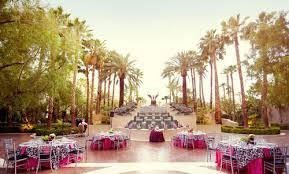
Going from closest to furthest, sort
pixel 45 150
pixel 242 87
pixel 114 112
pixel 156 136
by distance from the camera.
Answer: pixel 45 150
pixel 156 136
pixel 242 87
pixel 114 112

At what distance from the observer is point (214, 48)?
35656 mm

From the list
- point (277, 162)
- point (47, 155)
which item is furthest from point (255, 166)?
point (47, 155)

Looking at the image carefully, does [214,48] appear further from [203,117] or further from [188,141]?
[188,141]

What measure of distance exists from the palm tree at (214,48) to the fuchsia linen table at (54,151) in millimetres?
24374

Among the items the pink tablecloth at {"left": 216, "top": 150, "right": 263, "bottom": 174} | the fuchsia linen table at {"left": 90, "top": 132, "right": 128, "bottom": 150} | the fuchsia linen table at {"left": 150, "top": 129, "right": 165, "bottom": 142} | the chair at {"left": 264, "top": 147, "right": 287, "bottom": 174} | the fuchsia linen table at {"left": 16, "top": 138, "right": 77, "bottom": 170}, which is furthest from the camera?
the fuchsia linen table at {"left": 150, "top": 129, "right": 165, "bottom": 142}

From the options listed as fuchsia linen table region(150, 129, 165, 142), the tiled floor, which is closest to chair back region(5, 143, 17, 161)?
the tiled floor

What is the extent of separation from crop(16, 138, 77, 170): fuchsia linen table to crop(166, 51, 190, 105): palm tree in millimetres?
33873

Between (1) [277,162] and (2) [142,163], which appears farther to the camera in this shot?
(2) [142,163]

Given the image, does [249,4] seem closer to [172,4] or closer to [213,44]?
[172,4]

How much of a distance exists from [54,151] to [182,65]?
34979 millimetres

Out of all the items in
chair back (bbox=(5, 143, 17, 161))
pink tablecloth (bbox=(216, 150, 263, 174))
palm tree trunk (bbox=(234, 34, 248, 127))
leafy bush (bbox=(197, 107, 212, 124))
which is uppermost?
palm tree trunk (bbox=(234, 34, 248, 127))

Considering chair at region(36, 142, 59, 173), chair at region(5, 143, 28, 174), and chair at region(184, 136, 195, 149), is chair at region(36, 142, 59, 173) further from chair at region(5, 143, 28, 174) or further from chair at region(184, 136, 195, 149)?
chair at region(184, 136, 195, 149)

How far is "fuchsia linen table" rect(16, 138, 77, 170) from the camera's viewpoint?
9898mm

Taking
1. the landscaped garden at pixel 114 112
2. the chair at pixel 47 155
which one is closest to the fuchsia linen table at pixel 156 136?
the landscaped garden at pixel 114 112
